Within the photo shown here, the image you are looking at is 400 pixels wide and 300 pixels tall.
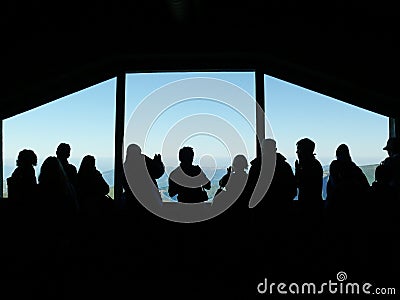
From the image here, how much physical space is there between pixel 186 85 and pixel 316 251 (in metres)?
3.77

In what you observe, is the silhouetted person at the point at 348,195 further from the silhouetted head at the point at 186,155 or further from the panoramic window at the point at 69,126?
the panoramic window at the point at 69,126

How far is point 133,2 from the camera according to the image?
16.4ft

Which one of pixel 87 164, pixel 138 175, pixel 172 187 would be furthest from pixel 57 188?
pixel 172 187

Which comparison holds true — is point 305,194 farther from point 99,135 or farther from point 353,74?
point 99,135

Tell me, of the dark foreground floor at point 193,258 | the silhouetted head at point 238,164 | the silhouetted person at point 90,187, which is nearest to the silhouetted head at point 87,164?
the silhouetted person at point 90,187

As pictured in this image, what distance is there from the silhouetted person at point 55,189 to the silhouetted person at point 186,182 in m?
0.86

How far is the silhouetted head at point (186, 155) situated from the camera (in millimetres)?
3436

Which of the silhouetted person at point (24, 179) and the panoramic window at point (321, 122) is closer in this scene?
the silhouetted person at point (24, 179)

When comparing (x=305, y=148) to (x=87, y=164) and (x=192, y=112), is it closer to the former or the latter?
(x=87, y=164)

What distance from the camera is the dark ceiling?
5.00m

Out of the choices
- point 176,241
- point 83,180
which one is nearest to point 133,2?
point 83,180

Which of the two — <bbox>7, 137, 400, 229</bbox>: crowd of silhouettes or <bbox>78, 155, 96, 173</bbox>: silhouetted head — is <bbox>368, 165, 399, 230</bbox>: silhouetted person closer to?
<bbox>7, 137, 400, 229</bbox>: crowd of silhouettes

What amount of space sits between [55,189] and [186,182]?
1101 mm

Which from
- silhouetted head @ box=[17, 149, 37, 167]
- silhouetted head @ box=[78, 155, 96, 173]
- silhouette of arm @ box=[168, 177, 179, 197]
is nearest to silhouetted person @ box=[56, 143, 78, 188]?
silhouetted head @ box=[78, 155, 96, 173]
